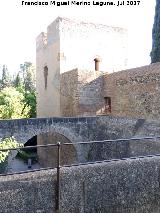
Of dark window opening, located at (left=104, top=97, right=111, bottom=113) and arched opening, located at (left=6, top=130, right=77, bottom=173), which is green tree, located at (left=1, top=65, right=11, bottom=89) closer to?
arched opening, located at (left=6, top=130, right=77, bottom=173)

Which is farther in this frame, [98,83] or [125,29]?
[125,29]

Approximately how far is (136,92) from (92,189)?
33.6 ft

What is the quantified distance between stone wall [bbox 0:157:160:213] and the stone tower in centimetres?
1390

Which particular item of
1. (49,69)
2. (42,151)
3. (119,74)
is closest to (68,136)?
(119,74)

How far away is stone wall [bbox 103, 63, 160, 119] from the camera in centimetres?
1231

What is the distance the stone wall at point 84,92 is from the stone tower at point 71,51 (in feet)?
4.00

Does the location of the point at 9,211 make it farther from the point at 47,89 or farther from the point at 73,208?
the point at 47,89

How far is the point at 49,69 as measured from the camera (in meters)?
20.3

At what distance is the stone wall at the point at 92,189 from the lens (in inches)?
134

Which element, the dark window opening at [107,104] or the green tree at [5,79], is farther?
the green tree at [5,79]

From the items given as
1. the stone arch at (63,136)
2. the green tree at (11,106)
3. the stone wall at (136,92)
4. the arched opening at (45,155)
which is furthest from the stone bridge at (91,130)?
the green tree at (11,106)

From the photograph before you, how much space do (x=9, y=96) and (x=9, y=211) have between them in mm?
20965

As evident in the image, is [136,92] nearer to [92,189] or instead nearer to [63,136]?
[63,136]

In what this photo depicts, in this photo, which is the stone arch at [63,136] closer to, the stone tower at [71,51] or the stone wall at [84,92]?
the stone wall at [84,92]
